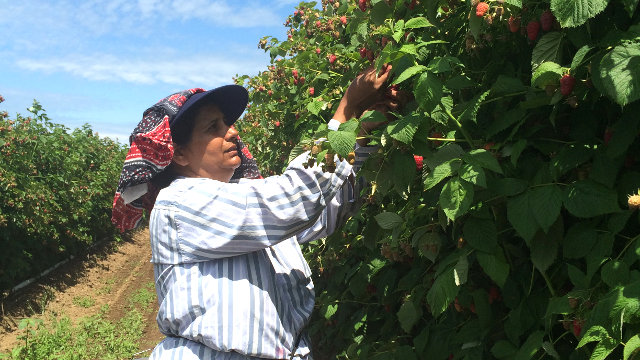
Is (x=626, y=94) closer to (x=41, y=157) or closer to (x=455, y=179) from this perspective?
(x=455, y=179)

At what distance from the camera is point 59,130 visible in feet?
44.9

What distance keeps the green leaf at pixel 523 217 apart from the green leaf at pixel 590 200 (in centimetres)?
8

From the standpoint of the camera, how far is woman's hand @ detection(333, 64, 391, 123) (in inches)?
71.6

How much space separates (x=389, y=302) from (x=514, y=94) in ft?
4.27

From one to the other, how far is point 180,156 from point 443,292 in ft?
5.06

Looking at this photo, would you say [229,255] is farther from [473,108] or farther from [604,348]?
[604,348]

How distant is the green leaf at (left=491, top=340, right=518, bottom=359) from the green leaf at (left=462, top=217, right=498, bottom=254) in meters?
0.24

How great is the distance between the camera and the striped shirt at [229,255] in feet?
6.70

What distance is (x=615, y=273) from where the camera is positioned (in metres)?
→ 1.16

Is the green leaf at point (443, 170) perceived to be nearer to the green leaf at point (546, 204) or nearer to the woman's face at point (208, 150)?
the green leaf at point (546, 204)

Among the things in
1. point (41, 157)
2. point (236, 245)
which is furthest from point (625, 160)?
point (41, 157)

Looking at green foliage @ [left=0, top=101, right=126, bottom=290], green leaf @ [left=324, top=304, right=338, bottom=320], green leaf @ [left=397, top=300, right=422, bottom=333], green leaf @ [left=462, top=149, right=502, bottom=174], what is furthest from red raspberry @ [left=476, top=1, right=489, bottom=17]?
green foliage @ [left=0, top=101, right=126, bottom=290]

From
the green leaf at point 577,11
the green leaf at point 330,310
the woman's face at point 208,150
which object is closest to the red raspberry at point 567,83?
the green leaf at point 577,11

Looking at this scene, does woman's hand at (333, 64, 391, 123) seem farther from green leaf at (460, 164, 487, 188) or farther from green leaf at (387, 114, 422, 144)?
green leaf at (460, 164, 487, 188)
